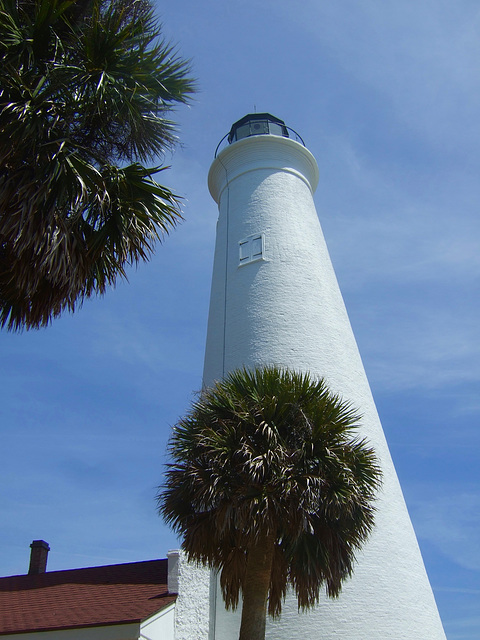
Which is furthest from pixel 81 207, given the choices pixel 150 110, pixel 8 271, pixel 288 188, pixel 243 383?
pixel 288 188

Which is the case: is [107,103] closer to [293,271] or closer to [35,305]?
[35,305]

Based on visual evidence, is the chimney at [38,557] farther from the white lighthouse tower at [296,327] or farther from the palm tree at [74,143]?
the palm tree at [74,143]

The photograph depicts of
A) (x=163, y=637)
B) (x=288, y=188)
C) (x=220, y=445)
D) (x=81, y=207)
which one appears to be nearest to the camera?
(x=81, y=207)

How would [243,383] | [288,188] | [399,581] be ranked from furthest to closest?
[288,188], [399,581], [243,383]

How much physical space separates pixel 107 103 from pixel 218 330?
8.57 meters

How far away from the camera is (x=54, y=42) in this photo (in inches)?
310

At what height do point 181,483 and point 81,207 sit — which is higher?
point 81,207

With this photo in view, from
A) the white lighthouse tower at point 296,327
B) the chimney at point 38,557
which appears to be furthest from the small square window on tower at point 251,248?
the chimney at point 38,557

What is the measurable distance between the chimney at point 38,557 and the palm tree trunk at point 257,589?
33.6 feet

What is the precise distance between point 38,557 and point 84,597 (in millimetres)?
4604

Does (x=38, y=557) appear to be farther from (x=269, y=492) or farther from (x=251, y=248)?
(x=269, y=492)

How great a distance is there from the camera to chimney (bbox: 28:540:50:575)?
56.7 feet

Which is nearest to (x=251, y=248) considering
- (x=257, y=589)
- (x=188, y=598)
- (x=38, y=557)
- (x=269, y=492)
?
(x=188, y=598)

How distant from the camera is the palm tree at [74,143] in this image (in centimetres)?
733
